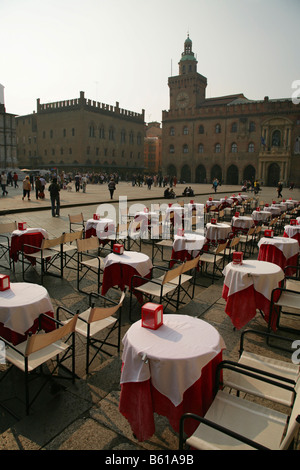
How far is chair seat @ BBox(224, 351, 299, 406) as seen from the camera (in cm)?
244

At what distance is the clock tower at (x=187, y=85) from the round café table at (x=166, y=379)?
176 ft

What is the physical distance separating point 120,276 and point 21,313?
5.95 ft

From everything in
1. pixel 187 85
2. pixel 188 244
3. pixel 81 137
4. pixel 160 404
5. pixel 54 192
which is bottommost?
pixel 160 404

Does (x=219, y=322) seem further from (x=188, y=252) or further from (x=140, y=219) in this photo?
(x=140, y=219)

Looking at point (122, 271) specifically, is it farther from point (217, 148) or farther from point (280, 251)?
point (217, 148)

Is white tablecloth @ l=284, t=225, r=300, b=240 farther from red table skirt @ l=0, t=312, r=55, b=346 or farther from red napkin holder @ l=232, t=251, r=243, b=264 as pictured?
red table skirt @ l=0, t=312, r=55, b=346

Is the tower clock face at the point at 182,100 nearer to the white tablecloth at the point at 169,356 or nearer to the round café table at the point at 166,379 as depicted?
the white tablecloth at the point at 169,356

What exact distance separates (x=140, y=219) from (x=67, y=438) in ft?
22.5

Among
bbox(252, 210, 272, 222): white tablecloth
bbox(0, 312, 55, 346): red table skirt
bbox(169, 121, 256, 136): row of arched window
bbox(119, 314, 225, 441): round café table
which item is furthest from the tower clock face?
bbox(119, 314, 225, 441): round café table

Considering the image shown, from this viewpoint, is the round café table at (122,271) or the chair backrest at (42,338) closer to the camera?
the chair backrest at (42,338)

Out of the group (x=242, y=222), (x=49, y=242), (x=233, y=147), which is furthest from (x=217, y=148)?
(x=49, y=242)

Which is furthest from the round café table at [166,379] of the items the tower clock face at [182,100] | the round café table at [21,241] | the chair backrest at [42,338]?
the tower clock face at [182,100]

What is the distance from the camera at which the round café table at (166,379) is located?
2287mm

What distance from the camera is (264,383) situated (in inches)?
102
